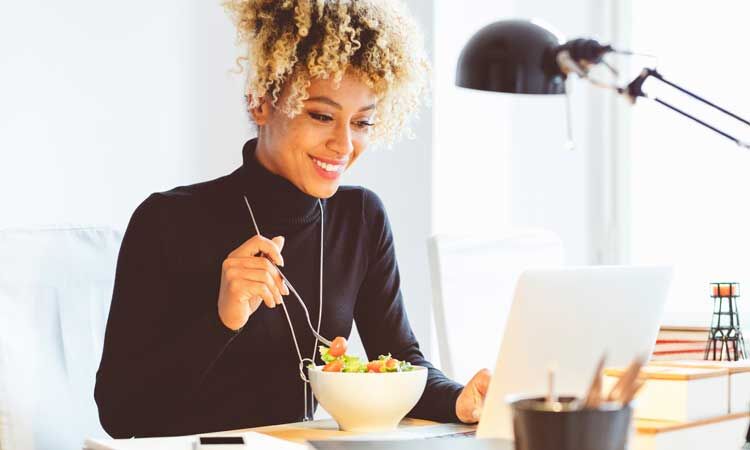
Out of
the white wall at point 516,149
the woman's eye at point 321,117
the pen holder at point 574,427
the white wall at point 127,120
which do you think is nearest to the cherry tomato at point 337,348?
the woman's eye at point 321,117

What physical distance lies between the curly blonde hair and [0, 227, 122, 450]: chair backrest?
0.41 m

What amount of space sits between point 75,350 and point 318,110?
0.56 m

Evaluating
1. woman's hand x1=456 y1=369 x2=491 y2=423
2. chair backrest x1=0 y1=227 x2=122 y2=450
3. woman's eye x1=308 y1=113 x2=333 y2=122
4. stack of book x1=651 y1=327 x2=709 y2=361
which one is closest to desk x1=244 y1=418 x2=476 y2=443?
woman's hand x1=456 y1=369 x2=491 y2=423

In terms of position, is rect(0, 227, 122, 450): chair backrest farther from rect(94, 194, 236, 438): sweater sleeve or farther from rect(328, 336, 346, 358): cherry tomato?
rect(328, 336, 346, 358): cherry tomato

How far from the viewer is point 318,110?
1.75 m

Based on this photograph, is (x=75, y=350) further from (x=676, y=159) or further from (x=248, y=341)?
(x=676, y=159)

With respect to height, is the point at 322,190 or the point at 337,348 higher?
the point at 322,190

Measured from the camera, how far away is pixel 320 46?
5.74ft

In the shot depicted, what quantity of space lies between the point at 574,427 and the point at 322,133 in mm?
1083

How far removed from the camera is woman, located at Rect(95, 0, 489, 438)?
158 centimetres

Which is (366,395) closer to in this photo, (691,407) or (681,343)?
(691,407)

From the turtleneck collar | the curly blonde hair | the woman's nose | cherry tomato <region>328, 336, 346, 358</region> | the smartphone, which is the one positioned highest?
the curly blonde hair

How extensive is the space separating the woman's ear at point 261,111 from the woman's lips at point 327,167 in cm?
14

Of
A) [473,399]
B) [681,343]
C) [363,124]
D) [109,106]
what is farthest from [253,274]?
[681,343]
